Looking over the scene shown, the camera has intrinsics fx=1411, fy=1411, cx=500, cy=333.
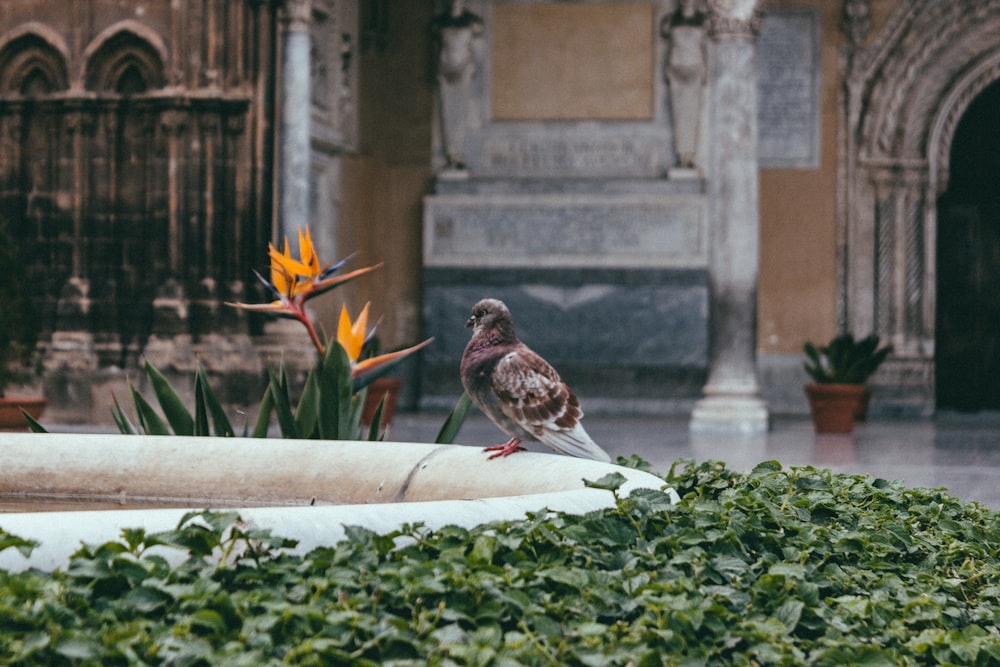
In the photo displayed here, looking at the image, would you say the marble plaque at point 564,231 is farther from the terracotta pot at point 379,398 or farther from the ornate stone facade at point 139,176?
the ornate stone facade at point 139,176

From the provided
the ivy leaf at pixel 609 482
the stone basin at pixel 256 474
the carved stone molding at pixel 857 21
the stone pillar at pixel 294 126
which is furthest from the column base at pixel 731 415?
the ivy leaf at pixel 609 482

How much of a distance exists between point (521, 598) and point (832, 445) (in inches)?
303

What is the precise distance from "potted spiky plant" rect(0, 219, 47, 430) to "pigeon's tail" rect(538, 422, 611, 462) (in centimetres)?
641

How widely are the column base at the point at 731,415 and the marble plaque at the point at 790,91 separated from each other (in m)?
3.82

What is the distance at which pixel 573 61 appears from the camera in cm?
1367

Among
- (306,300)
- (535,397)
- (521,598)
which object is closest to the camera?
(521,598)

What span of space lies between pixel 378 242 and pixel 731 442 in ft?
17.6

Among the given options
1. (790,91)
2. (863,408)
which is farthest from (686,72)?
(863,408)

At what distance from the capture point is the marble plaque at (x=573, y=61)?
44.5 feet

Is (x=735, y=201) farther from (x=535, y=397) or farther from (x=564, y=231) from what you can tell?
(x=535, y=397)

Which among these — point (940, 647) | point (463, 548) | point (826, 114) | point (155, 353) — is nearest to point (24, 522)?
point (463, 548)

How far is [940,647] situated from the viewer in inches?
105

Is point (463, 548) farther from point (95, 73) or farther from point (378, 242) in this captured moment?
point (378, 242)

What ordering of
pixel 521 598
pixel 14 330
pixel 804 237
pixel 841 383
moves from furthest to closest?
pixel 804 237 → pixel 841 383 → pixel 14 330 → pixel 521 598
